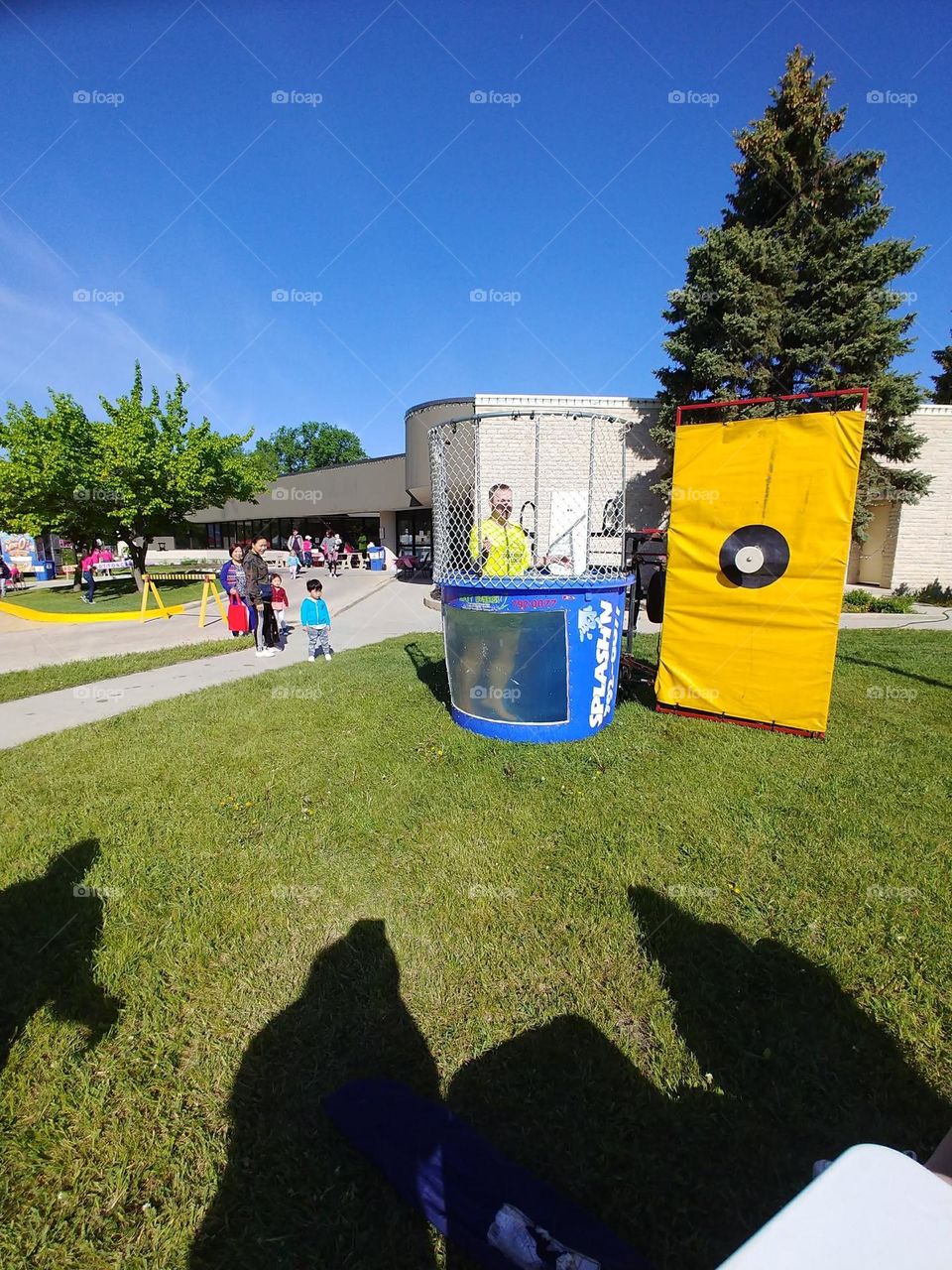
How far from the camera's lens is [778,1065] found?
6.57ft

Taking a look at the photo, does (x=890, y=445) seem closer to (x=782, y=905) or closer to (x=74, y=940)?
(x=782, y=905)

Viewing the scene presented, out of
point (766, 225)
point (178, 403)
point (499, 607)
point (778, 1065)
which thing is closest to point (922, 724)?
point (499, 607)

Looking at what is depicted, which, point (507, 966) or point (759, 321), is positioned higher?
point (759, 321)

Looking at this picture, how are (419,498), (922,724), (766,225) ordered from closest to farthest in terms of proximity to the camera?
(922,724), (766,225), (419,498)

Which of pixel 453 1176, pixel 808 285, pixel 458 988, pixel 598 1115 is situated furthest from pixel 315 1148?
pixel 808 285

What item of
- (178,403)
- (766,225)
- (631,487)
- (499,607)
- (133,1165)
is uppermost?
(766,225)

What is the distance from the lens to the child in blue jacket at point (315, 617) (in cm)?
875

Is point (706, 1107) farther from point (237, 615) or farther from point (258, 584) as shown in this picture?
point (237, 615)

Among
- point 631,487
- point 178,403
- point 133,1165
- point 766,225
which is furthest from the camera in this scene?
point 178,403

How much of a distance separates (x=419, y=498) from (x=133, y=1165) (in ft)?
85.9

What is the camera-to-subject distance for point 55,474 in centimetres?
1852

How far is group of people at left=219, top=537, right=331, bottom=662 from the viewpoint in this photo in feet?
29.3

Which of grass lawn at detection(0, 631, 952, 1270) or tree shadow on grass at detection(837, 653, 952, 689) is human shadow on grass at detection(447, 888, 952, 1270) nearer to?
grass lawn at detection(0, 631, 952, 1270)

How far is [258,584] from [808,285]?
16.8 metres
